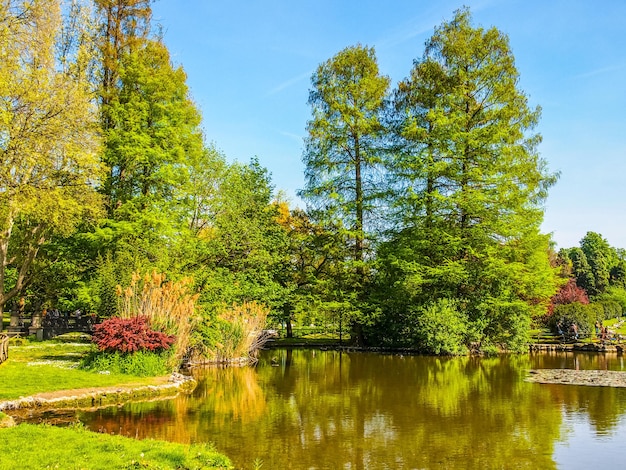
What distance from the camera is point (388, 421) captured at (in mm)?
11578

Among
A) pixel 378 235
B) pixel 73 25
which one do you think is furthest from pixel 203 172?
pixel 378 235

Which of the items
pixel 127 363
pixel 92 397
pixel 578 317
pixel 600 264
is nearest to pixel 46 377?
pixel 92 397

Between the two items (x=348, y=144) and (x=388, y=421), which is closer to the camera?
(x=388, y=421)

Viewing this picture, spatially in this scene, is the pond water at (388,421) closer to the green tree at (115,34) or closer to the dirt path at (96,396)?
the dirt path at (96,396)

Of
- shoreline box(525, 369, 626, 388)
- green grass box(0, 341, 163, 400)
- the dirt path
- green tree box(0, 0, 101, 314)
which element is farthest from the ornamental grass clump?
shoreline box(525, 369, 626, 388)

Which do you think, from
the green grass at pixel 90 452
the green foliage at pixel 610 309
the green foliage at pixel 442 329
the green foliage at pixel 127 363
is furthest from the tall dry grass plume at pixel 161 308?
the green foliage at pixel 610 309

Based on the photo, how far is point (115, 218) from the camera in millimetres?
25344

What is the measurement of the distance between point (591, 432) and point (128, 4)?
28803mm

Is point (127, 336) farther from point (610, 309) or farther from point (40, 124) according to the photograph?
point (610, 309)

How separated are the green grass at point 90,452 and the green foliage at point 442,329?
2084 centimetres

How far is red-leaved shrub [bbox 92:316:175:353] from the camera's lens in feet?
52.9

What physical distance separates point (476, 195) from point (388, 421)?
1973cm

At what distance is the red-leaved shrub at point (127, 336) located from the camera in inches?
634

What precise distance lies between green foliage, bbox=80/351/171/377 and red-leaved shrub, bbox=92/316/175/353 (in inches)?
7.6
